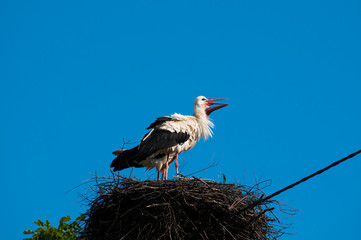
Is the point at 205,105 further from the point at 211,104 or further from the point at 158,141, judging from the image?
the point at 158,141

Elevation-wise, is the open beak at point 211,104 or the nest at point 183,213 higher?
the open beak at point 211,104

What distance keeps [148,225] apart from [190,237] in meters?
0.54

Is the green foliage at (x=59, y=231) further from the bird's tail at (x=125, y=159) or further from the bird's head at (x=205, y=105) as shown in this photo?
the bird's head at (x=205, y=105)

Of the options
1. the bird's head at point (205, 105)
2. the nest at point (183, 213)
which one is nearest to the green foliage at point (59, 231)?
the nest at point (183, 213)

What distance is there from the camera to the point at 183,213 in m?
Result: 5.59

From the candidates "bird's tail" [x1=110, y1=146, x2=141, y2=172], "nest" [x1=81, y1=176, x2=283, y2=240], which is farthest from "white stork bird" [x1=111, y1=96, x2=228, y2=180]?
"nest" [x1=81, y1=176, x2=283, y2=240]

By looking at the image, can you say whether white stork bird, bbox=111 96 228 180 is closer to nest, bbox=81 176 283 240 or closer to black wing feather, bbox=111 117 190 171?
black wing feather, bbox=111 117 190 171

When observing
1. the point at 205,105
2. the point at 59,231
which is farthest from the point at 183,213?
the point at 205,105

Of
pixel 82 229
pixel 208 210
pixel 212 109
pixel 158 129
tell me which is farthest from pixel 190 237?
pixel 212 109

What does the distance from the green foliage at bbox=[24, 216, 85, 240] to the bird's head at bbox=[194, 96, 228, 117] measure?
3477 mm

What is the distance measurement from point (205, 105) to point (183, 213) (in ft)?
13.2

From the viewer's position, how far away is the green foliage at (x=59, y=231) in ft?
21.3

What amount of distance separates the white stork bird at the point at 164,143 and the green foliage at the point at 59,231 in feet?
4.69

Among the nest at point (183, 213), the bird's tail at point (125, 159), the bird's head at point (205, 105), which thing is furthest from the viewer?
the bird's head at point (205, 105)
